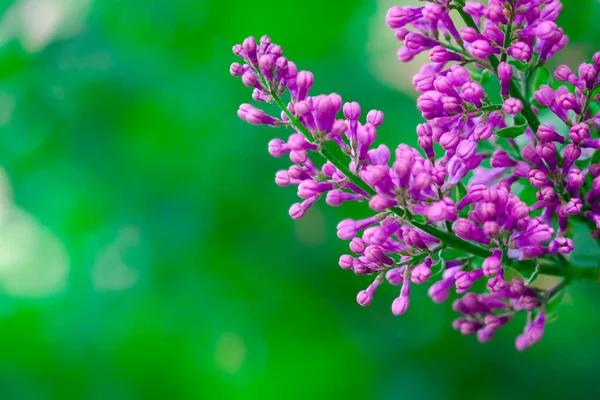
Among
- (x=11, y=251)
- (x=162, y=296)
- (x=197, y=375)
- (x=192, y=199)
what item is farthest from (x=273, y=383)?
(x=11, y=251)

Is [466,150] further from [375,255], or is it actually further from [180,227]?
[180,227]

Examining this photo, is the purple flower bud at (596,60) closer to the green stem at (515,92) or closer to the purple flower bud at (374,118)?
the green stem at (515,92)

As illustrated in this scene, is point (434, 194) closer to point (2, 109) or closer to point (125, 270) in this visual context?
point (125, 270)

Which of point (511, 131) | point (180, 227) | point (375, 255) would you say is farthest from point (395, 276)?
point (180, 227)

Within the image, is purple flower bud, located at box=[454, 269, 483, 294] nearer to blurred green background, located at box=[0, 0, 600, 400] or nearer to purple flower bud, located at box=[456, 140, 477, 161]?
purple flower bud, located at box=[456, 140, 477, 161]

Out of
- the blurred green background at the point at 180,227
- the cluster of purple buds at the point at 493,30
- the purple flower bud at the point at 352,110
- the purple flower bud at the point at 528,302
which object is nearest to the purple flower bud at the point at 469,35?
the cluster of purple buds at the point at 493,30

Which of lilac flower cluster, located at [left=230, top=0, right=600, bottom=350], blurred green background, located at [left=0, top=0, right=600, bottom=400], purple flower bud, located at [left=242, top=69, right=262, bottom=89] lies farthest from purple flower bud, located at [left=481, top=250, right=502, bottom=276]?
blurred green background, located at [left=0, top=0, right=600, bottom=400]
